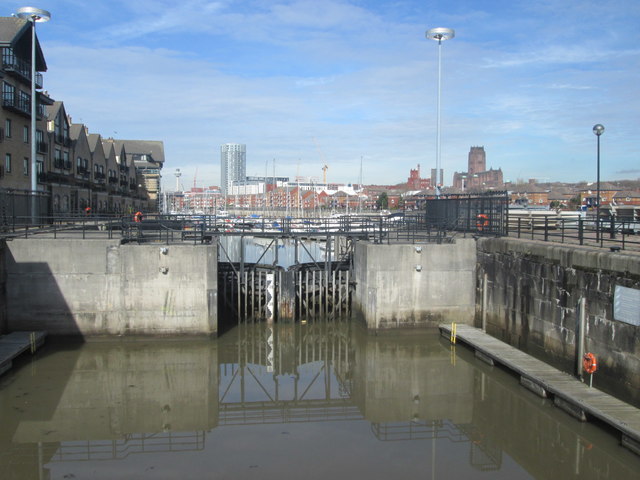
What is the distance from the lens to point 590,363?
612 inches

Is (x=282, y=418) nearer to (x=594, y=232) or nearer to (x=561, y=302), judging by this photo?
(x=561, y=302)

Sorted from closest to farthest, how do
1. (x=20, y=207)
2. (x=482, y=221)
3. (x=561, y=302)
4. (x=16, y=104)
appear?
(x=561, y=302) < (x=482, y=221) < (x=20, y=207) < (x=16, y=104)

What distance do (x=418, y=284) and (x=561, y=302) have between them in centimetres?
752

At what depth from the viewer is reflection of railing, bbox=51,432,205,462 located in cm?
1369

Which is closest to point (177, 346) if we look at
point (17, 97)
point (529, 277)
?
Answer: point (529, 277)

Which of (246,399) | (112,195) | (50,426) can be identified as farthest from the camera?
(112,195)

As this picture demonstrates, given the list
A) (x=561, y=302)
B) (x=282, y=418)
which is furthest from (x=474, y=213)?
(x=282, y=418)

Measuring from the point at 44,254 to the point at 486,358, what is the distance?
56.1 ft

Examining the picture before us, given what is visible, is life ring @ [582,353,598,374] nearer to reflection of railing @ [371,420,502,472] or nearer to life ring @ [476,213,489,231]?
reflection of railing @ [371,420,502,472]

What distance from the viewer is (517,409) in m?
16.3

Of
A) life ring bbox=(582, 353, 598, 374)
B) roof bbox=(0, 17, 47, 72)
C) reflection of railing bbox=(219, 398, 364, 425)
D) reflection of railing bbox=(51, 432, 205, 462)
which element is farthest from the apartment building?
life ring bbox=(582, 353, 598, 374)

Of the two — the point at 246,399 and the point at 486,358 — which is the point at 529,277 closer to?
the point at 486,358

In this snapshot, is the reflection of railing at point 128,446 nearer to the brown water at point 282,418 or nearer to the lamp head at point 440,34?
the brown water at point 282,418

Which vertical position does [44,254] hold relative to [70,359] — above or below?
above
